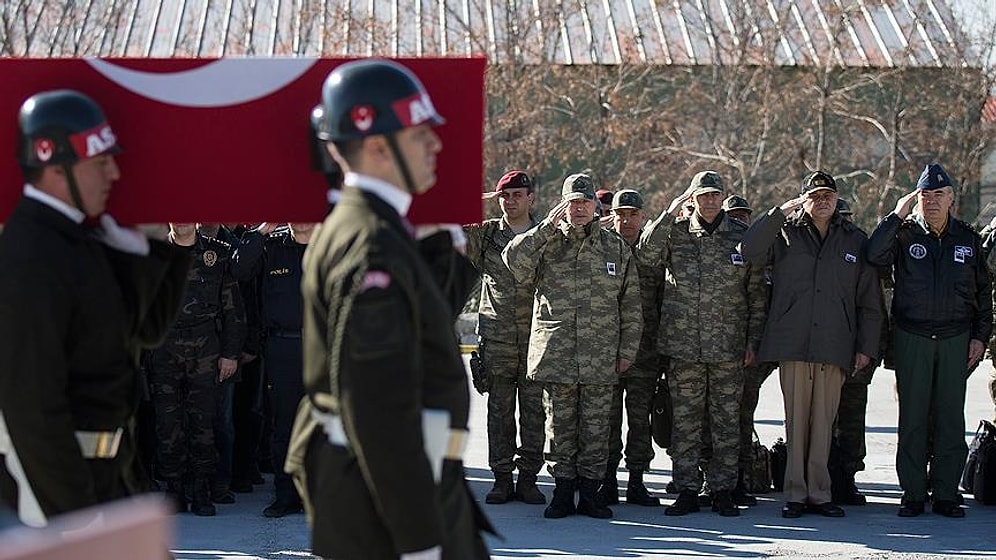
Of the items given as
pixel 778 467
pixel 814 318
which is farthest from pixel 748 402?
pixel 814 318

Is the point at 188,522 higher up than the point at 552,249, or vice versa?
the point at 552,249

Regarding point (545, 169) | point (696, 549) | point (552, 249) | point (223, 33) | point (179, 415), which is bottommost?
point (696, 549)

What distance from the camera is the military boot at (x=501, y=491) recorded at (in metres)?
9.41

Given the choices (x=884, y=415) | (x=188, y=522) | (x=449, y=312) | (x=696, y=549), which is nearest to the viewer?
(x=449, y=312)

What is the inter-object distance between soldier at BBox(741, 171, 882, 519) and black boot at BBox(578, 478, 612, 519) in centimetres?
112

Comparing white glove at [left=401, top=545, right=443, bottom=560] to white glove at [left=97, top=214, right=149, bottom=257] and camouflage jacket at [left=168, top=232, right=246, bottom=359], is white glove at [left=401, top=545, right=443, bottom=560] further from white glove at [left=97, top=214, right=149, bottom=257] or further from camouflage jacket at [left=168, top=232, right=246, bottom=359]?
camouflage jacket at [left=168, top=232, right=246, bottom=359]

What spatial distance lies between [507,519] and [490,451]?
2.40 ft

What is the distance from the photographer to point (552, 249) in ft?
29.9

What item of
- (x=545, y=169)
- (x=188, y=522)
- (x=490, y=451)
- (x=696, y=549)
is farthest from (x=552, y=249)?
(x=545, y=169)

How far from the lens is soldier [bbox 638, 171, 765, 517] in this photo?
909 cm

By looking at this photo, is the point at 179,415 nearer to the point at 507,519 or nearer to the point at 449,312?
the point at 507,519

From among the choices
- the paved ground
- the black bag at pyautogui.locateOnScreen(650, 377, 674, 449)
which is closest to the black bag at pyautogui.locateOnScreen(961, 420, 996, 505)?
the paved ground

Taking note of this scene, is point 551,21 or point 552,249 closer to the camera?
point 552,249

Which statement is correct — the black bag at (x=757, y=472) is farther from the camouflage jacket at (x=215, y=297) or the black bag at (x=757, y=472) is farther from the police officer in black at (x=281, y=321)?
the camouflage jacket at (x=215, y=297)
